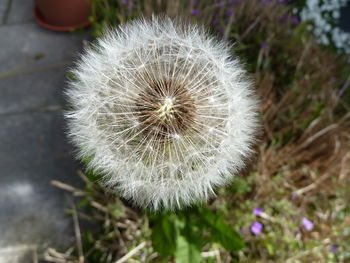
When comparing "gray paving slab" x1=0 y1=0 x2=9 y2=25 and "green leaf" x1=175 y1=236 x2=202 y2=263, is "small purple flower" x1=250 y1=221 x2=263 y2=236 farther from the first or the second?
"gray paving slab" x1=0 y1=0 x2=9 y2=25

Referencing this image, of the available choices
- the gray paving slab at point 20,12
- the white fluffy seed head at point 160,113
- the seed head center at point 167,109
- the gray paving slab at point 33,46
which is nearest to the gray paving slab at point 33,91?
the gray paving slab at point 33,46

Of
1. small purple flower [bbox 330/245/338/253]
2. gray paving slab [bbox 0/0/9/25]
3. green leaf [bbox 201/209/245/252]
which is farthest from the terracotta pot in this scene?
small purple flower [bbox 330/245/338/253]

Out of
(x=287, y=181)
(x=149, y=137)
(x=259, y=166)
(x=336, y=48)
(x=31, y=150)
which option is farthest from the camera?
(x=336, y=48)

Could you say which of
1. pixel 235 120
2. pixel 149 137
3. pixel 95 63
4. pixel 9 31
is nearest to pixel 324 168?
pixel 235 120

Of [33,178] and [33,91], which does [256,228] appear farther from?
[33,91]

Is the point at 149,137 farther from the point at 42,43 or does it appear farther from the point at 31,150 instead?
the point at 42,43
